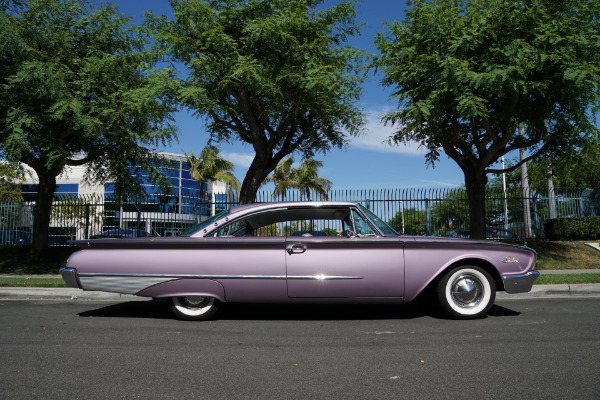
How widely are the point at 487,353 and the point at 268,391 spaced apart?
2145mm

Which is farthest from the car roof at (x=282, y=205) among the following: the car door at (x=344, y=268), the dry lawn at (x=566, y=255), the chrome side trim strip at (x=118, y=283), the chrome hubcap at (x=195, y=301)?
the dry lawn at (x=566, y=255)

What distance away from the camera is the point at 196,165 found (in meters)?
35.2

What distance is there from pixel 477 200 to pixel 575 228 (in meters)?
5.27

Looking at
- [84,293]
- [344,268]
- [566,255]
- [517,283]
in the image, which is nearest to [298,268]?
[344,268]

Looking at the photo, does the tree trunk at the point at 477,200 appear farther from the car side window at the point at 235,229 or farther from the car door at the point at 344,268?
the car side window at the point at 235,229

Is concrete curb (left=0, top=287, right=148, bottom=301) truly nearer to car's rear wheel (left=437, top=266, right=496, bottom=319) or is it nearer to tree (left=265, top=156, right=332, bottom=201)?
car's rear wheel (left=437, top=266, right=496, bottom=319)

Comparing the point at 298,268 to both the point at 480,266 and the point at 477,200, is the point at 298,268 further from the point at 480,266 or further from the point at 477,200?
the point at 477,200

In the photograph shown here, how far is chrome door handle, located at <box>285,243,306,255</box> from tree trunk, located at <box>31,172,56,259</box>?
11.9m

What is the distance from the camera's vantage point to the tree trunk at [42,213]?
48.6ft

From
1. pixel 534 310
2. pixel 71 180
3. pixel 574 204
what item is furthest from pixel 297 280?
pixel 71 180

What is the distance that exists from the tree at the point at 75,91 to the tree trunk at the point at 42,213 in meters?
0.70

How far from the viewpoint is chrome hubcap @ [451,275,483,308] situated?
571cm

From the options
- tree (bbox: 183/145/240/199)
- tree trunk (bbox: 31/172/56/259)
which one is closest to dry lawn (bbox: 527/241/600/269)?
tree trunk (bbox: 31/172/56/259)

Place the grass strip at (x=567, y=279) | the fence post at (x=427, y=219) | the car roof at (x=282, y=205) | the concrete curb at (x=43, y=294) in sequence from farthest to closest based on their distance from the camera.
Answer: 1. the fence post at (x=427, y=219)
2. the grass strip at (x=567, y=279)
3. the concrete curb at (x=43, y=294)
4. the car roof at (x=282, y=205)
